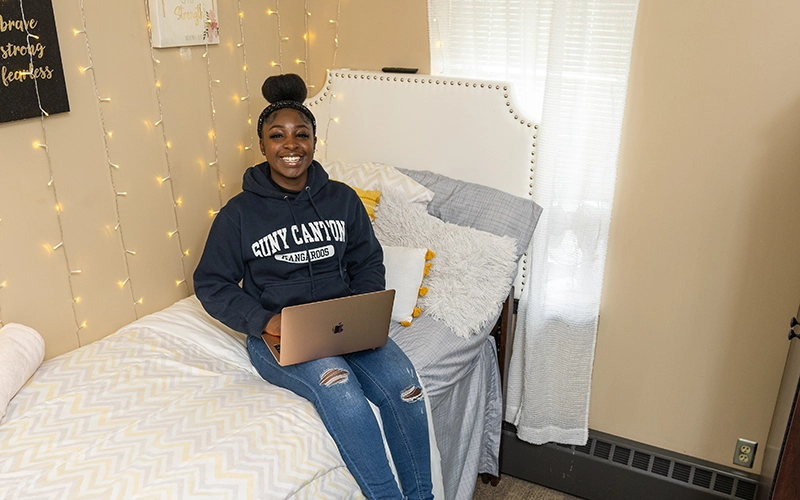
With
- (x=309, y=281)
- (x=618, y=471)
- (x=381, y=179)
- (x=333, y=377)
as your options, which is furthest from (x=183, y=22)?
(x=618, y=471)

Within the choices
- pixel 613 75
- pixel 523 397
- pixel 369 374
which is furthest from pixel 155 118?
pixel 523 397

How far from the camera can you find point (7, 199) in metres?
1.62

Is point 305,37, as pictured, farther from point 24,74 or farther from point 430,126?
point 24,74

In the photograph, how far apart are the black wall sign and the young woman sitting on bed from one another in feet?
1.63

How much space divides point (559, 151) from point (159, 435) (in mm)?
1377

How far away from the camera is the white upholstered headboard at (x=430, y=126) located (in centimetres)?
218

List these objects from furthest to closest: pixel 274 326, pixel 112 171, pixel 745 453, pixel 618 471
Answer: pixel 618 471, pixel 745 453, pixel 112 171, pixel 274 326

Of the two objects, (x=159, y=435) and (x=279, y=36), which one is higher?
(x=279, y=36)

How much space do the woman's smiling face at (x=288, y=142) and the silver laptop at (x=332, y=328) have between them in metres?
0.42

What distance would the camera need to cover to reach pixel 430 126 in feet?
7.54

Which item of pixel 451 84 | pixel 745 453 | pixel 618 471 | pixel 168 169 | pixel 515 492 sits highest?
pixel 451 84

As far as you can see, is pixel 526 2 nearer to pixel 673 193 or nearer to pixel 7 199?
pixel 673 193

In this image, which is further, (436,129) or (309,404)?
(436,129)

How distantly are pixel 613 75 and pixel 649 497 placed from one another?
4.44 ft
